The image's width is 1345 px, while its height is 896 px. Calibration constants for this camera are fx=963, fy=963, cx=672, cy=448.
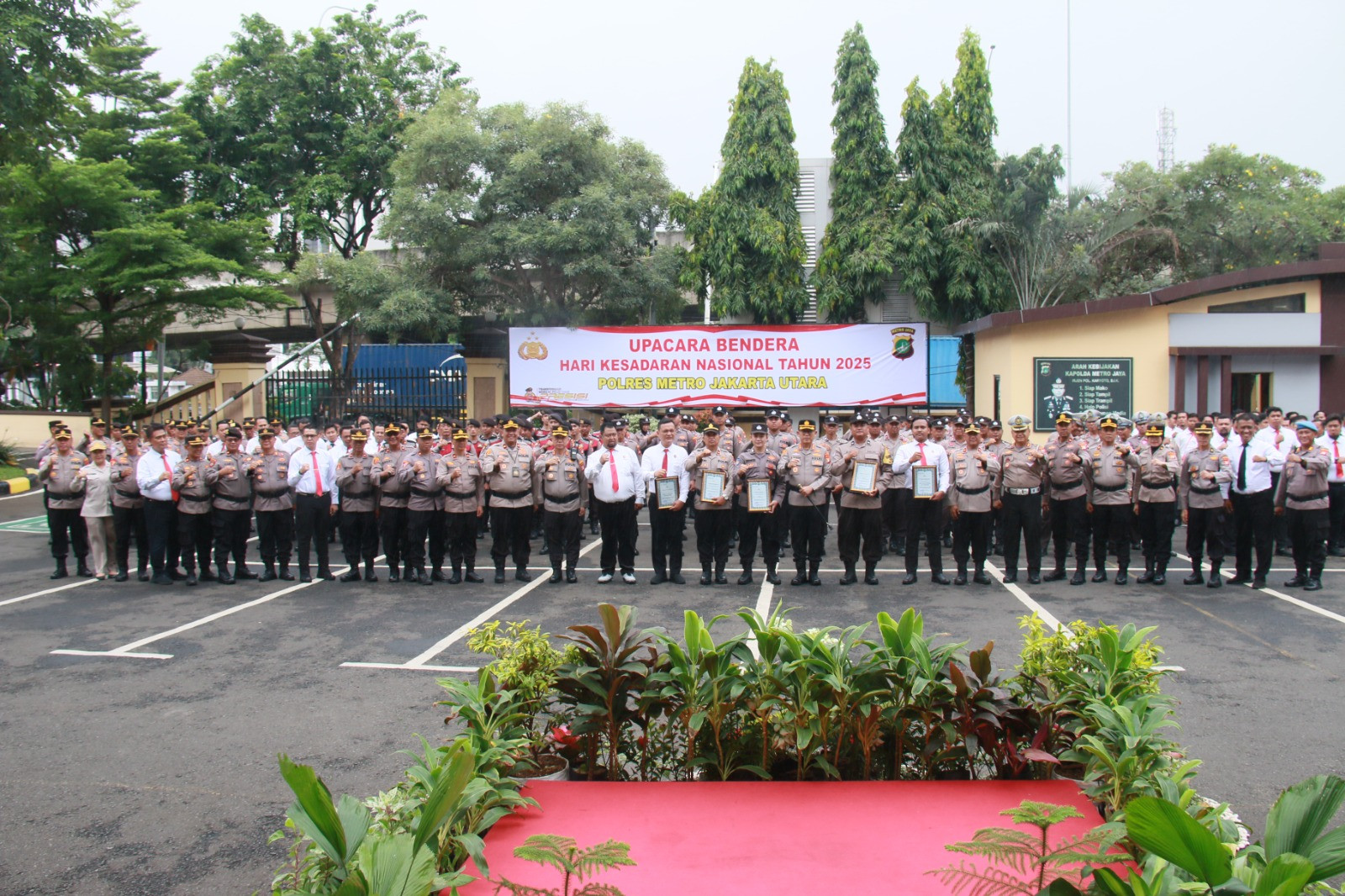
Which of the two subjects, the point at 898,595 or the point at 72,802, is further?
the point at 898,595

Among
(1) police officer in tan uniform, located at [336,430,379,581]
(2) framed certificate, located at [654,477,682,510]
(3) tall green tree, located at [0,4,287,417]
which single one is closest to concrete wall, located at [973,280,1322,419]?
(2) framed certificate, located at [654,477,682,510]

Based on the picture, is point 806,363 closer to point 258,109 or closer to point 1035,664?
point 1035,664

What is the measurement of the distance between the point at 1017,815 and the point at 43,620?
28.6 feet

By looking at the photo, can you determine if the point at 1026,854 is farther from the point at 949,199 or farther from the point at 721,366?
the point at 949,199

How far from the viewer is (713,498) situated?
982cm

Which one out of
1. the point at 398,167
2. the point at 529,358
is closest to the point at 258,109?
the point at 398,167

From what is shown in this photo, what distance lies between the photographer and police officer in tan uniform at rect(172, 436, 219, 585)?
1008 centimetres

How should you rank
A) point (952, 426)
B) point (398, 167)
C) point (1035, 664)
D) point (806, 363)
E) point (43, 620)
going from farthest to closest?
point (398, 167) → point (806, 363) → point (952, 426) → point (43, 620) → point (1035, 664)

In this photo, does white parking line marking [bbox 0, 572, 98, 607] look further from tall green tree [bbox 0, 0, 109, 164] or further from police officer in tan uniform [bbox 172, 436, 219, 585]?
tall green tree [bbox 0, 0, 109, 164]

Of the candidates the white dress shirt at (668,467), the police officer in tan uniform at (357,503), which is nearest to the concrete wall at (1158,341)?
the white dress shirt at (668,467)

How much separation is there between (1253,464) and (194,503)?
10.8 metres

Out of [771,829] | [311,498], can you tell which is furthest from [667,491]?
[771,829]

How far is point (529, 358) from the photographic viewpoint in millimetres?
18656

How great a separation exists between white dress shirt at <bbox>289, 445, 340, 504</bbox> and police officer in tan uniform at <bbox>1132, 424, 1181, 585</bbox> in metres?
8.38
